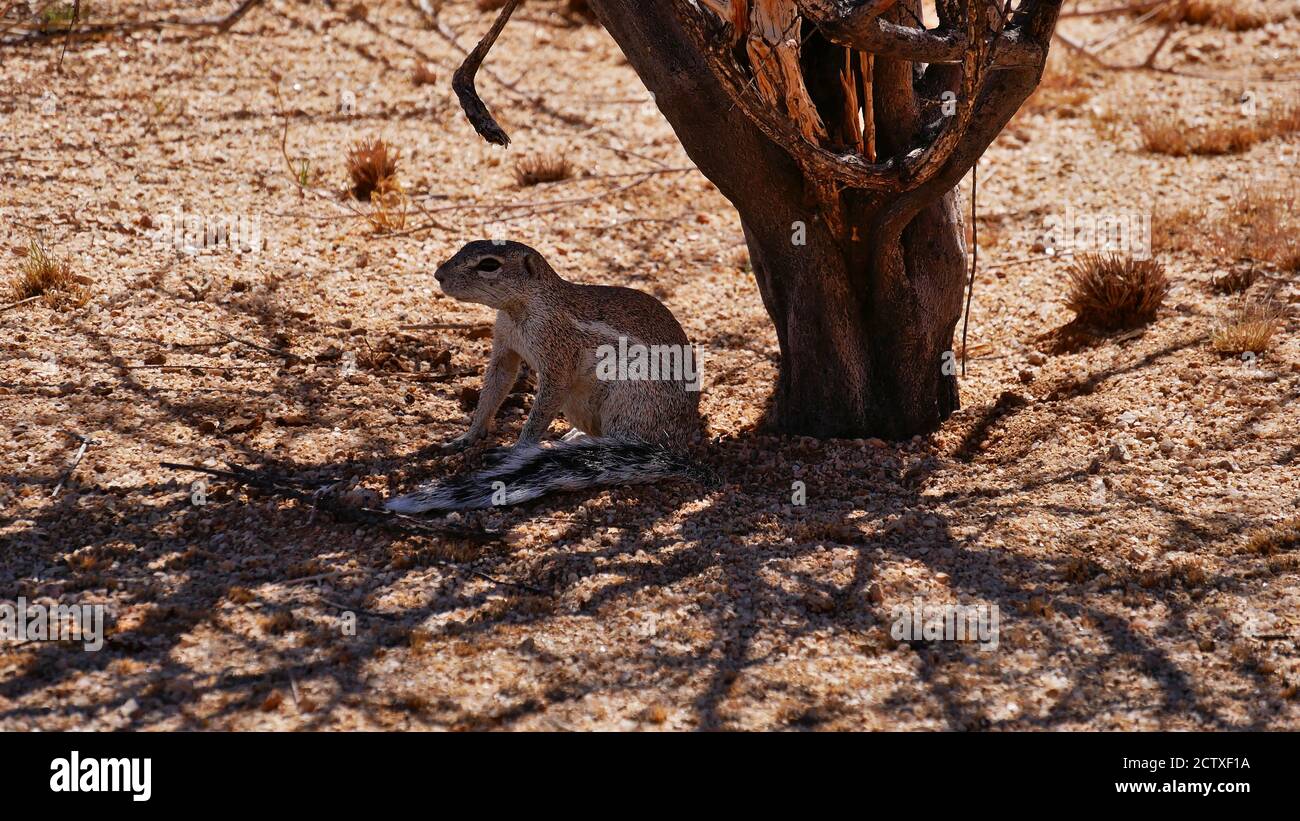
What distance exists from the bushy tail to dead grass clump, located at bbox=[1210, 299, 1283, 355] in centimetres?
288

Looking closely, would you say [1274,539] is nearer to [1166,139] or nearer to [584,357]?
[584,357]

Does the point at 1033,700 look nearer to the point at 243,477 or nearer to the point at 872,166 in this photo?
the point at 872,166

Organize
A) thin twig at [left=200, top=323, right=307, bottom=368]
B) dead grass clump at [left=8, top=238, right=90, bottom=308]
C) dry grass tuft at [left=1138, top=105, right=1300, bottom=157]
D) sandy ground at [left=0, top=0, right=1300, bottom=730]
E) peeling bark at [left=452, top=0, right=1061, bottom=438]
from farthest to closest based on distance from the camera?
dry grass tuft at [left=1138, top=105, right=1300, bottom=157], dead grass clump at [left=8, top=238, right=90, bottom=308], thin twig at [left=200, top=323, right=307, bottom=368], peeling bark at [left=452, top=0, right=1061, bottom=438], sandy ground at [left=0, top=0, right=1300, bottom=730]

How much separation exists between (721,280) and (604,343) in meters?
2.29

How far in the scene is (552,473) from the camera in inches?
210

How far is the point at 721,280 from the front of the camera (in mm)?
8031

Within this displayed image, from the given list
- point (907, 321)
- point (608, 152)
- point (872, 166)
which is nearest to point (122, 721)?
point (872, 166)

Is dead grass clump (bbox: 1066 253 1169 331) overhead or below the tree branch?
below

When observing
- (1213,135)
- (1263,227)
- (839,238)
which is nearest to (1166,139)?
(1213,135)

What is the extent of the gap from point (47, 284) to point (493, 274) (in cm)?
274

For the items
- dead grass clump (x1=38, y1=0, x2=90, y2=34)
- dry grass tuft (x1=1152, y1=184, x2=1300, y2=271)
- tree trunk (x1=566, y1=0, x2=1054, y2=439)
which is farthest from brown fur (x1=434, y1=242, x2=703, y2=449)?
dead grass clump (x1=38, y1=0, x2=90, y2=34)
